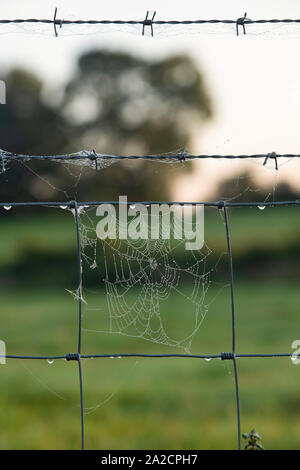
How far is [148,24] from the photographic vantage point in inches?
99.7

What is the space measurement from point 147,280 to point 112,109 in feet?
101

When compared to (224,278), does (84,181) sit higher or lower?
higher

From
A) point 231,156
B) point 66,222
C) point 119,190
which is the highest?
point 66,222

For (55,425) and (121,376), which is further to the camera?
(121,376)

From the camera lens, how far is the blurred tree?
1228 inches

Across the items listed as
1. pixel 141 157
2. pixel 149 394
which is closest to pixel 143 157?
pixel 141 157

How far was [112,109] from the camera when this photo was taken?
33.8m

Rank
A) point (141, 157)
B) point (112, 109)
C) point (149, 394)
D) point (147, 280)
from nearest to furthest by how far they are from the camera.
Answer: point (141, 157), point (147, 280), point (149, 394), point (112, 109)

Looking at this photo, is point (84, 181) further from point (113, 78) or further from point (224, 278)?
point (113, 78)

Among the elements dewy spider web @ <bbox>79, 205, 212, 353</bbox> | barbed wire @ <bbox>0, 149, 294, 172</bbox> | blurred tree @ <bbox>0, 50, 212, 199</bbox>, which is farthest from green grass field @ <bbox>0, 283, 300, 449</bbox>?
blurred tree @ <bbox>0, 50, 212, 199</bbox>

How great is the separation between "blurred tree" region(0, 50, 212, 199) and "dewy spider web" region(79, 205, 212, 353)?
9.80 m

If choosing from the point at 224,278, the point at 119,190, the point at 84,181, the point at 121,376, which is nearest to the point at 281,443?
the point at 121,376

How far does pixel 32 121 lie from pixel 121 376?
72.3 ft

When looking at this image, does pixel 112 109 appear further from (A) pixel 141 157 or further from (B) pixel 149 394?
(A) pixel 141 157
